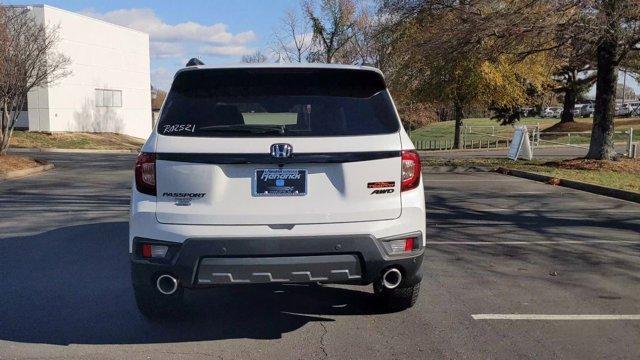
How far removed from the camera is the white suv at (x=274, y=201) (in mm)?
4125

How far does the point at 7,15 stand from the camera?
1994cm

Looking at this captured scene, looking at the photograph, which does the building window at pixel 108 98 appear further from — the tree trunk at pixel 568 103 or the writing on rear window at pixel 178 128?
the writing on rear window at pixel 178 128

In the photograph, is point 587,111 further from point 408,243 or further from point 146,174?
point 146,174

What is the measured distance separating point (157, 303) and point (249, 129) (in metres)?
1.55

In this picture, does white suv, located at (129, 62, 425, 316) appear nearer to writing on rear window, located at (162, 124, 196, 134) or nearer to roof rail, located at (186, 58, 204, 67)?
writing on rear window, located at (162, 124, 196, 134)

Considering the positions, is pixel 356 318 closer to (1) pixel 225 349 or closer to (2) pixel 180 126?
(1) pixel 225 349

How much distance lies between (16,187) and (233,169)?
1170 cm

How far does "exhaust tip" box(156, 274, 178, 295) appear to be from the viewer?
4.24 metres

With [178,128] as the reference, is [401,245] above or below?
below

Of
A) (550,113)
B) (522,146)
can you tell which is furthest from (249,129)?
(550,113)

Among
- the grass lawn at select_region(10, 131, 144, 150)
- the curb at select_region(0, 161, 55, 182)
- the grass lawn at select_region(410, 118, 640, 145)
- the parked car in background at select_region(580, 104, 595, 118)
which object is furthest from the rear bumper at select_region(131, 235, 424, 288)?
the parked car in background at select_region(580, 104, 595, 118)

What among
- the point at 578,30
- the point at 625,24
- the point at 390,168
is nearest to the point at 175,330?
the point at 390,168

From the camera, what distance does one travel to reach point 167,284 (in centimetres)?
427

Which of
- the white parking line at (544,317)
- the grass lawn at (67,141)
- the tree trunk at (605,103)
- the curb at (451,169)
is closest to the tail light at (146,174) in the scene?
the white parking line at (544,317)
